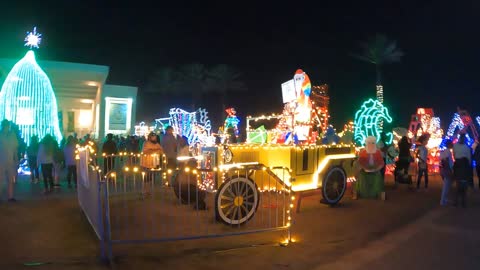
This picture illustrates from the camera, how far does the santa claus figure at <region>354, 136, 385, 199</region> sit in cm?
1134

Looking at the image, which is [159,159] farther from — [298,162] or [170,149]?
[298,162]

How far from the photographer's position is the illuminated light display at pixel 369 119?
19688 mm

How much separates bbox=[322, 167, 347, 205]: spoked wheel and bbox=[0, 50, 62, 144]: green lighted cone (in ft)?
40.3

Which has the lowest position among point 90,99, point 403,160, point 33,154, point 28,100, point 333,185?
point 333,185

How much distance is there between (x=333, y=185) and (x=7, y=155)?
741 centimetres

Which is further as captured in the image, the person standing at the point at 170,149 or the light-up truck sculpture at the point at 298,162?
the person standing at the point at 170,149

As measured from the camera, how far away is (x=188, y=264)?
599 cm

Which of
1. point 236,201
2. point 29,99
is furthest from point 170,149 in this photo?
point 29,99

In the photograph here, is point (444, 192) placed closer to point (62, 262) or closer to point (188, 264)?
point (188, 264)

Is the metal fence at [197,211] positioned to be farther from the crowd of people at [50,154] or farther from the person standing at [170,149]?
the person standing at [170,149]

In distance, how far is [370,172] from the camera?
11.4 metres

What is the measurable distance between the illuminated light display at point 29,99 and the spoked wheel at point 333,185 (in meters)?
12.0

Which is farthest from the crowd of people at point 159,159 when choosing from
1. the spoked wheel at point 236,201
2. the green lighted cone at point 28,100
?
the green lighted cone at point 28,100

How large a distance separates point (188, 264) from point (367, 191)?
22.2 feet
